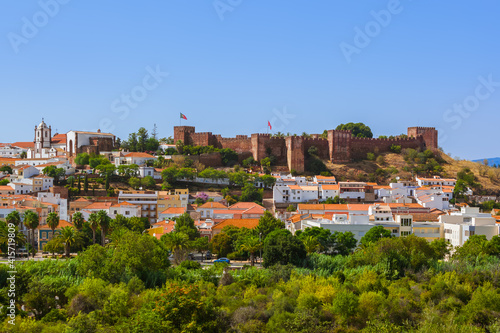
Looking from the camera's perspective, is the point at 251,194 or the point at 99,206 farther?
the point at 251,194

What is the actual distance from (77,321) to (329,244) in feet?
45.7

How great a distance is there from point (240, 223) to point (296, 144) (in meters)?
18.1

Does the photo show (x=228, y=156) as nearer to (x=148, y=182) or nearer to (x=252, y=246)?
(x=148, y=182)

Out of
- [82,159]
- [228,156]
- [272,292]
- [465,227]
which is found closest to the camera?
[272,292]

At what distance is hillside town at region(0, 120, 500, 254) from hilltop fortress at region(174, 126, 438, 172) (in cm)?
22

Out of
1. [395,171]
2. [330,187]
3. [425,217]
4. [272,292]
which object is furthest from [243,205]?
[272,292]

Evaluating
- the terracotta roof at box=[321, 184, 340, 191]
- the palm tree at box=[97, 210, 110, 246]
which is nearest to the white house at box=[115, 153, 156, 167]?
the terracotta roof at box=[321, 184, 340, 191]

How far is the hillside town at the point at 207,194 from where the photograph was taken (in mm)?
32156

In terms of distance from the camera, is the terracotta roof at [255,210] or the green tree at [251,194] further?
the green tree at [251,194]

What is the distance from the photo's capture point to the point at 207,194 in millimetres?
43594

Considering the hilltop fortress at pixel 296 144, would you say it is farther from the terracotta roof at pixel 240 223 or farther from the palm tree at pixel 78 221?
the palm tree at pixel 78 221

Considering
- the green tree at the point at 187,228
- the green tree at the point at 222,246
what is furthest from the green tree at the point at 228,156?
the green tree at the point at 222,246

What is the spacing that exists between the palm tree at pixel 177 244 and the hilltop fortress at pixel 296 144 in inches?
980

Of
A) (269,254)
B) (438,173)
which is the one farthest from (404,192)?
(269,254)
